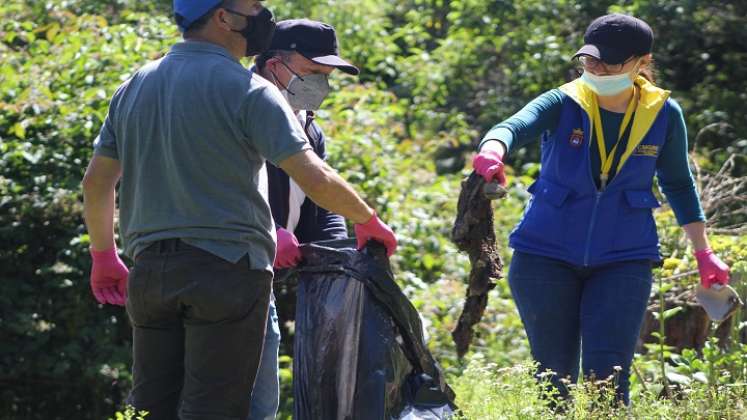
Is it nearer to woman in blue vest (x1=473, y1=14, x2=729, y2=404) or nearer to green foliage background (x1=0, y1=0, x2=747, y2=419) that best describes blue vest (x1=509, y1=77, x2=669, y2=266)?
woman in blue vest (x1=473, y1=14, x2=729, y2=404)

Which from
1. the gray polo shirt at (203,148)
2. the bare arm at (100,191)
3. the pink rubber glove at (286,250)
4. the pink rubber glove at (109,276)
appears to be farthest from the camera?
the pink rubber glove at (286,250)

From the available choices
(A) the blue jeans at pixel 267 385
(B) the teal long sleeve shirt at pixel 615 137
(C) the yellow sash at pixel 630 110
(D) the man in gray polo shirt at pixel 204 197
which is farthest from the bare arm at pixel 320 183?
(C) the yellow sash at pixel 630 110

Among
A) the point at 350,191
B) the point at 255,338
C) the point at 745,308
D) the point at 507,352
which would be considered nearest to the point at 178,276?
the point at 255,338

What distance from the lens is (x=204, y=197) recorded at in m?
3.56

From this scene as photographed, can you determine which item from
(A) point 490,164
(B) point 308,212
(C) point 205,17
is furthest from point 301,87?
(C) point 205,17

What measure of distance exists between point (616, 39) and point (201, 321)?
1.82 metres

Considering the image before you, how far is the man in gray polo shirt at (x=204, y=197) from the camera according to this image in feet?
11.5

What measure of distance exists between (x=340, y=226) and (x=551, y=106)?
2.72ft

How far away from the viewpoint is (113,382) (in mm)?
6465

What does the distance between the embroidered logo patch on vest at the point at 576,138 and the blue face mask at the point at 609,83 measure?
169mm

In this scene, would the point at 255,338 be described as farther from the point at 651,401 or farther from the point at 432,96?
the point at 432,96

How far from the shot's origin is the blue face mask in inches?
180

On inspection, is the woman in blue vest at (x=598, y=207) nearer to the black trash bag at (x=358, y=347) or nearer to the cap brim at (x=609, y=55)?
the cap brim at (x=609, y=55)

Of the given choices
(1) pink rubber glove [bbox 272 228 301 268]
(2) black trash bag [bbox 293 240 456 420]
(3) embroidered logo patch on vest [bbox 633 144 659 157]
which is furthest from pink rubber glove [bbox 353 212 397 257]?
(3) embroidered logo patch on vest [bbox 633 144 659 157]
